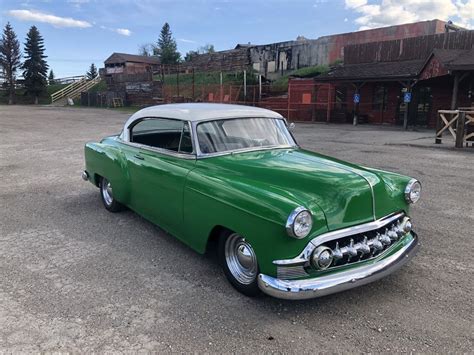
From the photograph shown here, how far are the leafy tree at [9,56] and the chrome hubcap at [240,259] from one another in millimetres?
65653

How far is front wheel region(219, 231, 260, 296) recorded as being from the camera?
3.21m

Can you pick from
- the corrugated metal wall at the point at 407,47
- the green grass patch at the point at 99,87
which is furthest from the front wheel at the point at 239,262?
the green grass patch at the point at 99,87

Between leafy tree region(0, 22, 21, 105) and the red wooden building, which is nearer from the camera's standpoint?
the red wooden building

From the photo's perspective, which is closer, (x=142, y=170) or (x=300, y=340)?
(x=300, y=340)

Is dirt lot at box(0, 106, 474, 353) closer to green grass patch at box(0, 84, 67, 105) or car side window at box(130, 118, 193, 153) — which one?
car side window at box(130, 118, 193, 153)

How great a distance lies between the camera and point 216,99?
106ft

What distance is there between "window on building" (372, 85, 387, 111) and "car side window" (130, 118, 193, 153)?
70.9 feet

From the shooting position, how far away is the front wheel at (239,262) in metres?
3.21

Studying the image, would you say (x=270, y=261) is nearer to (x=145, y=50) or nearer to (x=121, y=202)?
(x=121, y=202)

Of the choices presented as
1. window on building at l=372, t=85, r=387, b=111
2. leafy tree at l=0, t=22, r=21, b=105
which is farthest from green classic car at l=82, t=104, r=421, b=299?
leafy tree at l=0, t=22, r=21, b=105

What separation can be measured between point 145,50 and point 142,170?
109159 millimetres

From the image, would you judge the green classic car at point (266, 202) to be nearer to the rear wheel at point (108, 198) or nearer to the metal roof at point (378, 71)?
the rear wheel at point (108, 198)

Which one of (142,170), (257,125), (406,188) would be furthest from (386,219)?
(142,170)

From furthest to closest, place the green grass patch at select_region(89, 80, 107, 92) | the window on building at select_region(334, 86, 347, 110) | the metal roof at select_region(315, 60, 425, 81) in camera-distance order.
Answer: the green grass patch at select_region(89, 80, 107, 92)
the window on building at select_region(334, 86, 347, 110)
the metal roof at select_region(315, 60, 425, 81)
